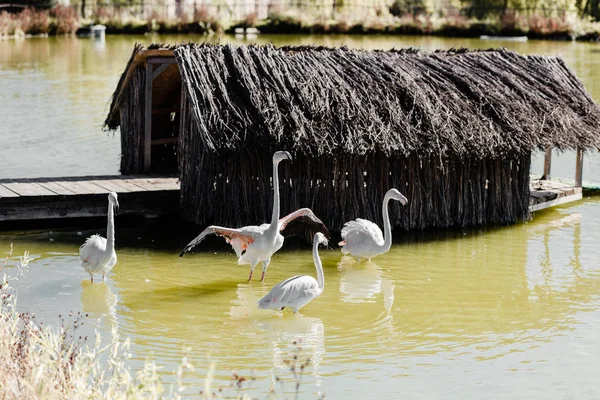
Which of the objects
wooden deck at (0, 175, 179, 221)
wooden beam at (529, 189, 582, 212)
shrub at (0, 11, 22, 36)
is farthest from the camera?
shrub at (0, 11, 22, 36)

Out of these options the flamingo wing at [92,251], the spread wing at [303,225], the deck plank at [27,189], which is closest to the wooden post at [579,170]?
the spread wing at [303,225]

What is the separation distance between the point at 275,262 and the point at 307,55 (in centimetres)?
354

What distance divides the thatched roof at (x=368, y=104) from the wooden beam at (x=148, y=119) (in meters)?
1.05

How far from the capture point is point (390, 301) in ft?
40.5

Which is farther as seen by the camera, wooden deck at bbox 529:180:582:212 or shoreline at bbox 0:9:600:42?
shoreline at bbox 0:9:600:42

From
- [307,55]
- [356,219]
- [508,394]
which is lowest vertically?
[508,394]

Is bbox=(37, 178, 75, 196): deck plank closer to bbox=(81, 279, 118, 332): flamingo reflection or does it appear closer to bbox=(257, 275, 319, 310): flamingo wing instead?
bbox=(81, 279, 118, 332): flamingo reflection

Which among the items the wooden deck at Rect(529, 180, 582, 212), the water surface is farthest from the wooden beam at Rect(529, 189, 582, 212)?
the water surface

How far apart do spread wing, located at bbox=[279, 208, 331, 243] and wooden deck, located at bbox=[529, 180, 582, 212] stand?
14.5 ft

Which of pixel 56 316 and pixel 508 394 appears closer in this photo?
pixel 508 394

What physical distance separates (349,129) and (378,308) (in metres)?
3.40

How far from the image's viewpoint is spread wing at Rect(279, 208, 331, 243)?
13.2 metres

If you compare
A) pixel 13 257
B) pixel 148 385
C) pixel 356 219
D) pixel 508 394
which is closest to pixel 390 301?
pixel 356 219

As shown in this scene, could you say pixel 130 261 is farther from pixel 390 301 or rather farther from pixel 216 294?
pixel 390 301
